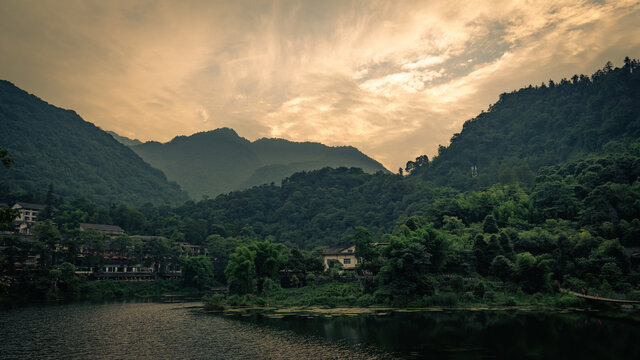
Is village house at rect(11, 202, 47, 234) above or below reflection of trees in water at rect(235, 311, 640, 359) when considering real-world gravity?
above

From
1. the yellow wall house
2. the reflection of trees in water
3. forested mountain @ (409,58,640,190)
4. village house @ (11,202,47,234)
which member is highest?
forested mountain @ (409,58,640,190)

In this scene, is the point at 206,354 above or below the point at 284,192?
below

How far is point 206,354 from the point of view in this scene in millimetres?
27859

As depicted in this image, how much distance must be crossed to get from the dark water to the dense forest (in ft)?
30.2

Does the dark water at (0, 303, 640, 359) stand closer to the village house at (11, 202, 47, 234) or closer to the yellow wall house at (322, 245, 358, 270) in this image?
the yellow wall house at (322, 245, 358, 270)

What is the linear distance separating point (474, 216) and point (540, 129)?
9252cm

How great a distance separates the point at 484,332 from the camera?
32.4m

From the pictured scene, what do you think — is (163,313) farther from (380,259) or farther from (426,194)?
(426,194)

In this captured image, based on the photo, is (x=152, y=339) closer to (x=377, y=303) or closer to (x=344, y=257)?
(x=377, y=303)

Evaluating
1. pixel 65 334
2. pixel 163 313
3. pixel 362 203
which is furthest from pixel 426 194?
pixel 65 334

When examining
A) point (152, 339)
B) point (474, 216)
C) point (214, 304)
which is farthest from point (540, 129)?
point (152, 339)

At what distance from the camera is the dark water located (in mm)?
26672

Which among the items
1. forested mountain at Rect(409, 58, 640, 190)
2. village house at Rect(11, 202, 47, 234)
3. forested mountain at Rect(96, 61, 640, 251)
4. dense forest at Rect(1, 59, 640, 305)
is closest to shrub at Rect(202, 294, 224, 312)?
dense forest at Rect(1, 59, 640, 305)

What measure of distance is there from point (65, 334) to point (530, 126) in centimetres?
15788
